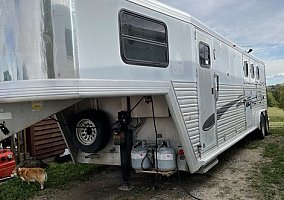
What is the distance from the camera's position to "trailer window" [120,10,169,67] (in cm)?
379

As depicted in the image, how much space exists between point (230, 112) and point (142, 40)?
11.7ft

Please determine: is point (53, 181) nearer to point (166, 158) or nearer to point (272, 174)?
point (166, 158)

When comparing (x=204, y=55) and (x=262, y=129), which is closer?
(x=204, y=55)

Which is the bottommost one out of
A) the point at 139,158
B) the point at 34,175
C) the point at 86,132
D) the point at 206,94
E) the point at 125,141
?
the point at 34,175

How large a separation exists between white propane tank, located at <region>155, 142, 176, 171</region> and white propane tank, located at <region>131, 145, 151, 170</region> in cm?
19

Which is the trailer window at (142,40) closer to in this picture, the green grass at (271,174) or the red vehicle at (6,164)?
the green grass at (271,174)

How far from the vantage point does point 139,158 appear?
4.97m

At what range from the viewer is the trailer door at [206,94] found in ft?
17.5

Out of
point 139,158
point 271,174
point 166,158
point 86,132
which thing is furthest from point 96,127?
point 271,174

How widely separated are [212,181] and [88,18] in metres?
3.68

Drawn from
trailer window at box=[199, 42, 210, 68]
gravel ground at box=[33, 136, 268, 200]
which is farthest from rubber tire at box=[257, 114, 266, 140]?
trailer window at box=[199, 42, 210, 68]

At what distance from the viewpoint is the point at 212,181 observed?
5680 mm

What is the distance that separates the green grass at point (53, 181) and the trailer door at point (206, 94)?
95.7 inches

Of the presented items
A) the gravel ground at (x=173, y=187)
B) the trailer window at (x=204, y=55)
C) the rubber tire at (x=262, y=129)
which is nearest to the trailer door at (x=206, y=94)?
the trailer window at (x=204, y=55)
